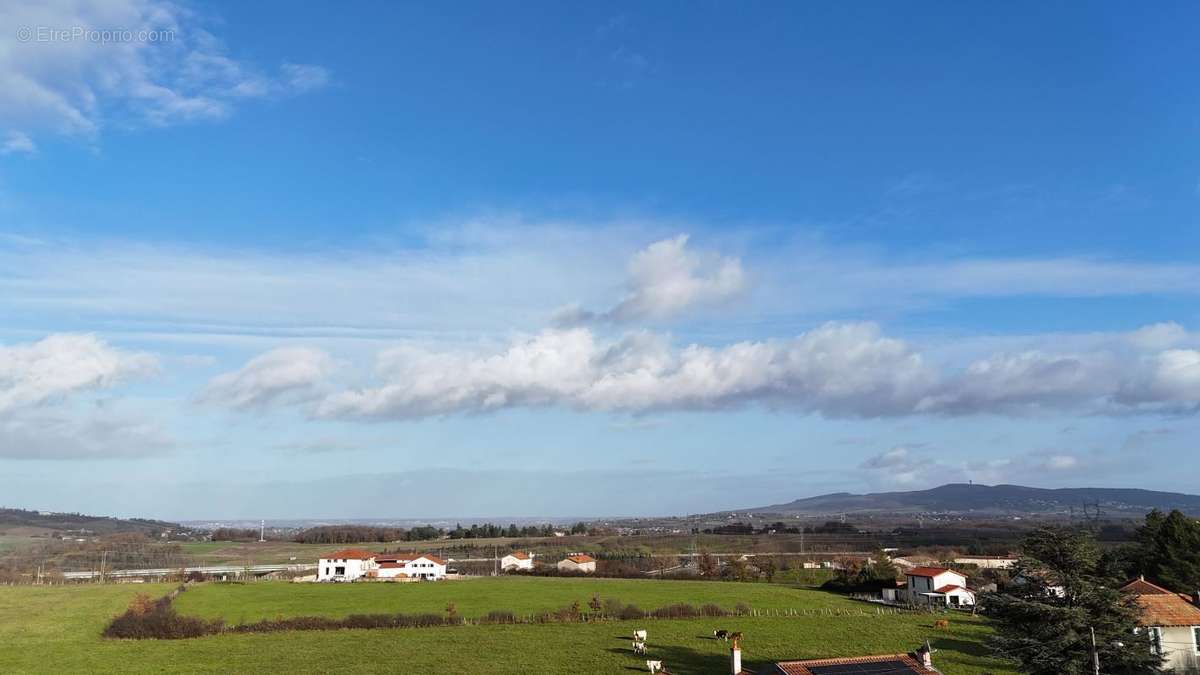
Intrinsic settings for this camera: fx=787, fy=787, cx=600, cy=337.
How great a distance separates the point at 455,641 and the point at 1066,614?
3775 centimetres

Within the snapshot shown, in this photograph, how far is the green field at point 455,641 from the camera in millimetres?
42500

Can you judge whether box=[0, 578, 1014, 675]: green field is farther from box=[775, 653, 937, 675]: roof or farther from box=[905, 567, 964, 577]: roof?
box=[775, 653, 937, 675]: roof


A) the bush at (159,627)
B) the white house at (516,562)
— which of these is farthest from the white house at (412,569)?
the bush at (159,627)

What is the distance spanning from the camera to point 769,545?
160125 mm

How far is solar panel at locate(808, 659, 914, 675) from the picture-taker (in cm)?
2400

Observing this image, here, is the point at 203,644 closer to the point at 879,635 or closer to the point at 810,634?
the point at 810,634

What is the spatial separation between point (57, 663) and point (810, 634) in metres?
45.1

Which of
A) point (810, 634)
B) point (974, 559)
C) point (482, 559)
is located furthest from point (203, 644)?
point (974, 559)

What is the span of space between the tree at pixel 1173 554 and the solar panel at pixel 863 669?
130ft

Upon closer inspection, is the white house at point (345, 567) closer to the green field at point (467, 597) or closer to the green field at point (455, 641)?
the green field at point (467, 597)

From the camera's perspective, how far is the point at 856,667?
80.3 ft

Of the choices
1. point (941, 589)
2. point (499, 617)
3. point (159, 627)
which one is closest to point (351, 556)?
point (499, 617)

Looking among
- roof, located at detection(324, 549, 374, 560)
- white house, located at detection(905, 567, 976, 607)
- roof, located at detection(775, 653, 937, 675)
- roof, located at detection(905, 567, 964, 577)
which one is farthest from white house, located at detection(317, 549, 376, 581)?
roof, located at detection(775, 653, 937, 675)

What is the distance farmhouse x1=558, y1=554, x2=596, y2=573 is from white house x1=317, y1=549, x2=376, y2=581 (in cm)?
2614
